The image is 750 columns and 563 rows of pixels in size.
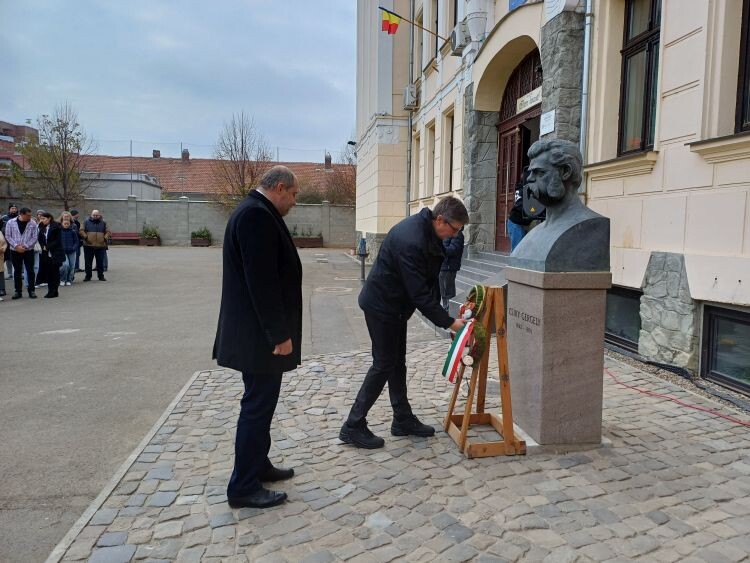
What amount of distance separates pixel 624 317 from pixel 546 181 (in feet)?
11.2

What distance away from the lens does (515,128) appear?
1063 centimetres

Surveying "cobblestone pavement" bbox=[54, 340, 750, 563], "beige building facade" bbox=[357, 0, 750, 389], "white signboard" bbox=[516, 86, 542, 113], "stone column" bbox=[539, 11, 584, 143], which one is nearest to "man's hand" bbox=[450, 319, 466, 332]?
"cobblestone pavement" bbox=[54, 340, 750, 563]

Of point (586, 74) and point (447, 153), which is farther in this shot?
point (447, 153)

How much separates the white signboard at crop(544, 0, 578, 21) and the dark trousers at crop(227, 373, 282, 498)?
6.37 meters

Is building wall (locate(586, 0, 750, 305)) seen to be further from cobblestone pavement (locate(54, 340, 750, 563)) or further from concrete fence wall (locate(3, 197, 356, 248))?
concrete fence wall (locate(3, 197, 356, 248))

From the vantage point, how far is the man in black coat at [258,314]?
2.95 meters

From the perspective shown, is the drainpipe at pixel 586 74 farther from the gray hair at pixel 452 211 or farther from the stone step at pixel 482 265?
the gray hair at pixel 452 211

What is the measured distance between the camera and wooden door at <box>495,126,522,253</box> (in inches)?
422

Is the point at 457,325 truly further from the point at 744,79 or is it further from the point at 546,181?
Result: the point at 744,79

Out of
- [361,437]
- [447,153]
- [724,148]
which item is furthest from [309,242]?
[361,437]

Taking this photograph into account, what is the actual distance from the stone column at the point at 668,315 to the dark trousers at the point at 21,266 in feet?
37.1

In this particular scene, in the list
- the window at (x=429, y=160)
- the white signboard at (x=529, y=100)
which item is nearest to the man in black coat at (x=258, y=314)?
the white signboard at (x=529, y=100)

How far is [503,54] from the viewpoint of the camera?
10000mm

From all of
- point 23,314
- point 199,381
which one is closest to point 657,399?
point 199,381
